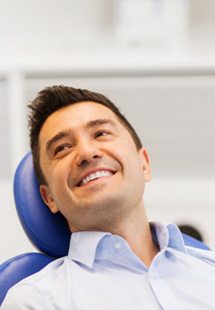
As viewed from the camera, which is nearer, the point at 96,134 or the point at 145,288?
the point at 145,288

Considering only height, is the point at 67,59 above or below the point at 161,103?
above

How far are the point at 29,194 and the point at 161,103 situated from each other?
1.20m

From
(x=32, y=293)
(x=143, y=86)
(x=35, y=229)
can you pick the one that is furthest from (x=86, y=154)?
(x=143, y=86)

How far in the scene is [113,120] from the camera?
142 cm

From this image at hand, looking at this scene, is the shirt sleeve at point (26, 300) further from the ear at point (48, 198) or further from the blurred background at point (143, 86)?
the blurred background at point (143, 86)

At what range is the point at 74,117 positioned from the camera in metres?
1.37

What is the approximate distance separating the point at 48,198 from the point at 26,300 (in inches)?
12.6

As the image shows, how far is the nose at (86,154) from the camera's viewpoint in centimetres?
128

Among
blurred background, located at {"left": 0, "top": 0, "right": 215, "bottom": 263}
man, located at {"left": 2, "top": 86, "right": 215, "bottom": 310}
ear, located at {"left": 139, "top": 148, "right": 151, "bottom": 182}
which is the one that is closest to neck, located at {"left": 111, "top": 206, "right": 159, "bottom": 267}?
man, located at {"left": 2, "top": 86, "right": 215, "bottom": 310}

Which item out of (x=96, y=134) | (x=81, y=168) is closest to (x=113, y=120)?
(x=96, y=134)

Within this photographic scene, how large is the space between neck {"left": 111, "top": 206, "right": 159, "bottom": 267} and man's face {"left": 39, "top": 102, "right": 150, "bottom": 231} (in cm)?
3

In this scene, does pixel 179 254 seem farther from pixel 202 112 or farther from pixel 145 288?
pixel 202 112

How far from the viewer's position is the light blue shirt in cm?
114

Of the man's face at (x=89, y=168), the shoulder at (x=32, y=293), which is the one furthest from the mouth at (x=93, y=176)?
the shoulder at (x=32, y=293)
